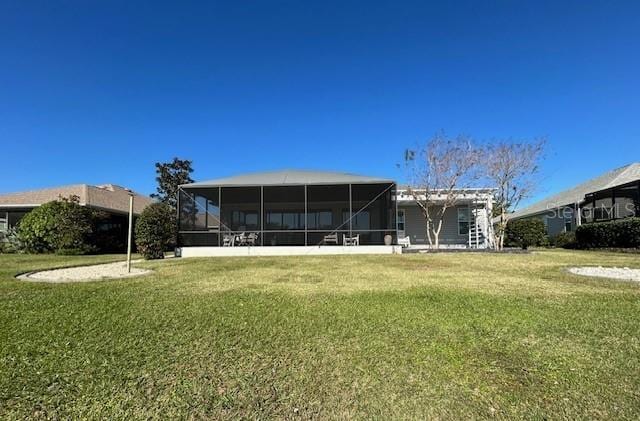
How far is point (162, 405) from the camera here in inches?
106

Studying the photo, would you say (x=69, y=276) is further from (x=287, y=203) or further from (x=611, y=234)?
(x=611, y=234)

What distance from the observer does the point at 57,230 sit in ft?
53.0

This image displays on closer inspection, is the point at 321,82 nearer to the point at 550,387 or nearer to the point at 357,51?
the point at 357,51

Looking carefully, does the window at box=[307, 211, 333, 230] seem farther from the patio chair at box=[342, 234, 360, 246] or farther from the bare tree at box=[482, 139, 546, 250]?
the bare tree at box=[482, 139, 546, 250]

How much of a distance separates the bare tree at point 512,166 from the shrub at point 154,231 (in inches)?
556

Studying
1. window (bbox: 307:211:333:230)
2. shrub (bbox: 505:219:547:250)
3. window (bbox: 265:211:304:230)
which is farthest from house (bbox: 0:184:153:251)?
shrub (bbox: 505:219:547:250)

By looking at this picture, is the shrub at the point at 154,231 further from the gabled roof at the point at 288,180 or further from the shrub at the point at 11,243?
the shrub at the point at 11,243

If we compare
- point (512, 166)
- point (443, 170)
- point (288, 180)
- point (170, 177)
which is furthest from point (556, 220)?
point (170, 177)

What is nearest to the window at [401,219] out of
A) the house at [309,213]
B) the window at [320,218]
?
the house at [309,213]

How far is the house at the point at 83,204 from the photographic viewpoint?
749 inches

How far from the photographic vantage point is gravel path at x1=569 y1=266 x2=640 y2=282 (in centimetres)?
729

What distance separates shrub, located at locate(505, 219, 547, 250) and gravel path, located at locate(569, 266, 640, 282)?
35.8ft

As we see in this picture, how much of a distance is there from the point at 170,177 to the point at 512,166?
24.9 metres

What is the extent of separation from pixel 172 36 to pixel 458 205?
631 inches
